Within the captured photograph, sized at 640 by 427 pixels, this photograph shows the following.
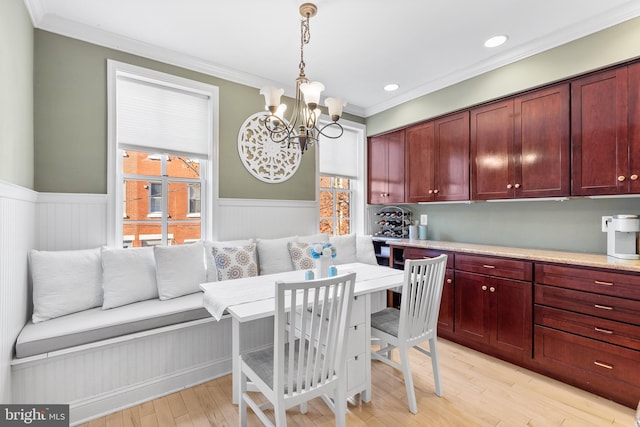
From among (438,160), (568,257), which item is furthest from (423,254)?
(568,257)

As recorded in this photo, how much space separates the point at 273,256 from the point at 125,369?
1.50 metres

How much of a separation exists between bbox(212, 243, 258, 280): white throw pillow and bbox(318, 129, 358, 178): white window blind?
5.59 ft

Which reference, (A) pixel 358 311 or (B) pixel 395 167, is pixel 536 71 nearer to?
(B) pixel 395 167

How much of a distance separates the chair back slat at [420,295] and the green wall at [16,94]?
2.39 meters

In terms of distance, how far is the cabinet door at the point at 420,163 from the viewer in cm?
357

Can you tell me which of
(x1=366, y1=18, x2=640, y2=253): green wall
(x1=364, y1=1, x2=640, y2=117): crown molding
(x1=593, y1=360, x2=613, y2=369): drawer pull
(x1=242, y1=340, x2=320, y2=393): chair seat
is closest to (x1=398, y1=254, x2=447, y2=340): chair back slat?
(x1=242, y1=340, x2=320, y2=393): chair seat

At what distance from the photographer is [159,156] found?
2902 millimetres

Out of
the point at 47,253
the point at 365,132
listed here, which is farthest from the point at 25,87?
the point at 365,132

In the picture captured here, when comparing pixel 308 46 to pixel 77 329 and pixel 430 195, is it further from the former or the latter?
pixel 77 329

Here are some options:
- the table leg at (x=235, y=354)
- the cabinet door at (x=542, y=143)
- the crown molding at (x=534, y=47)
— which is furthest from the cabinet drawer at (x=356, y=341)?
the crown molding at (x=534, y=47)

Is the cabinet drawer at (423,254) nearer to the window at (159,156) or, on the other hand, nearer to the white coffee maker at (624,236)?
the white coffee maker at (624,236)

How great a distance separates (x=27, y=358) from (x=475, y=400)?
2813 mm

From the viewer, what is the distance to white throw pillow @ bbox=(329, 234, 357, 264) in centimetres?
362

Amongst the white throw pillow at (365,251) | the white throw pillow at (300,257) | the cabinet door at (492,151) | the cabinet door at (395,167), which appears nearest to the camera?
the cabinet door at (492,151)
